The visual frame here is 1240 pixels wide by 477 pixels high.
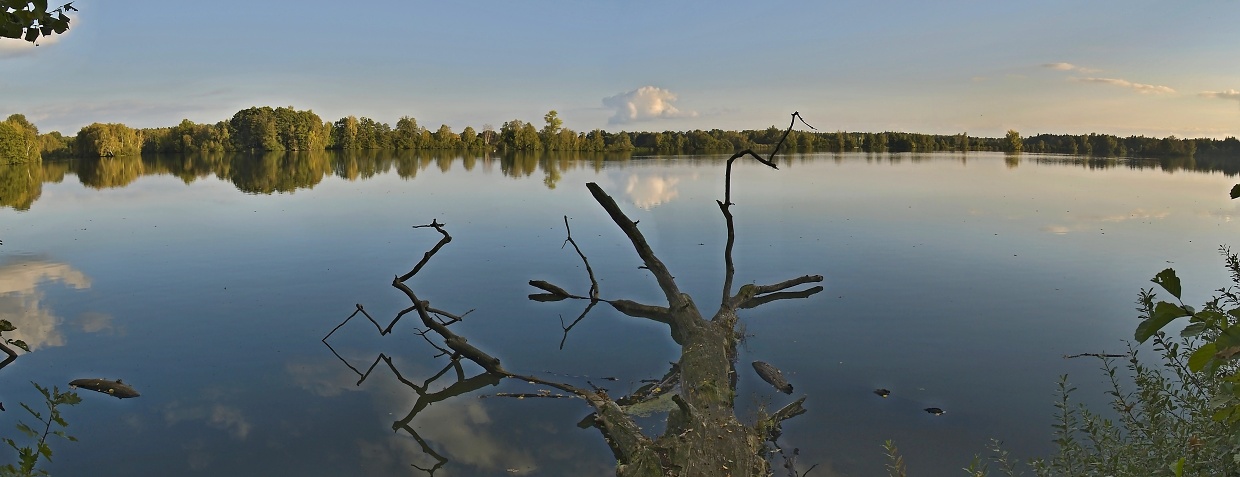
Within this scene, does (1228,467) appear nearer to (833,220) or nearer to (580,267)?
(580,267)

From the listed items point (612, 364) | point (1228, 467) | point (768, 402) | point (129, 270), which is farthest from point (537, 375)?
point (129, 270)

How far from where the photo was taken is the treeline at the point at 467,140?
8375 centimetres

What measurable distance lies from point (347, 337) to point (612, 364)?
3.23 metres

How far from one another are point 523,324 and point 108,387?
14.2 feet

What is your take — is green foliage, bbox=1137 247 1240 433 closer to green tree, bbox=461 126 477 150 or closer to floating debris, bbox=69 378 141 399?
floating debris, bbox=69 378 141 399

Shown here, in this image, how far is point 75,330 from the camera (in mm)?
8891

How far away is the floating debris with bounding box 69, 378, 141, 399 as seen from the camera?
269 inches

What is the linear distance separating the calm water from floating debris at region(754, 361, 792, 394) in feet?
0.52

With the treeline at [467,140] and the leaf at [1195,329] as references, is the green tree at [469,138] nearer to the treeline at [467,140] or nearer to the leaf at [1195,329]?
the treeline at [467,140]

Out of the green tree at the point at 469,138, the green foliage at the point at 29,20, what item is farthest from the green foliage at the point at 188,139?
the green foliage at the point at 29,20

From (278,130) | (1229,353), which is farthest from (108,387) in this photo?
(278,130)

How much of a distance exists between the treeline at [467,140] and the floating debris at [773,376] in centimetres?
7691

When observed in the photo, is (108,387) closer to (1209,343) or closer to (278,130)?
(1209,343)

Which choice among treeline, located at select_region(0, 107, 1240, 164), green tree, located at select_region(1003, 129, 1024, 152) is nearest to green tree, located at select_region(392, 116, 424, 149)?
treeline, located at select_region(0, 107, 1240, 164)
